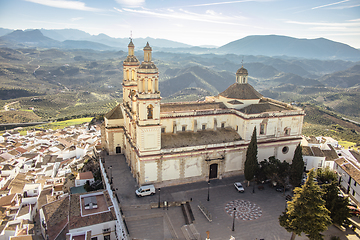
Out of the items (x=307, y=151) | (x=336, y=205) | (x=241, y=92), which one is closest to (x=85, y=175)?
(x=241, y=92)

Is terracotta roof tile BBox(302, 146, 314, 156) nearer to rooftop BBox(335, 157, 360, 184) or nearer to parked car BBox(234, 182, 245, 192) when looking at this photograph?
rooftop BBox(335, 157, 360, 184)

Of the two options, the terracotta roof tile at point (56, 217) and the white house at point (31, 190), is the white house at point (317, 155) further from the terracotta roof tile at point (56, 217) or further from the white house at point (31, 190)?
the white house at point (31, 190)

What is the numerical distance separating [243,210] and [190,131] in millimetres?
Answer: 12883

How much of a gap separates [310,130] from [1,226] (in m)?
75.8

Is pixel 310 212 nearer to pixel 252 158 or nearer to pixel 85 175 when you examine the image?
pixel 252 158

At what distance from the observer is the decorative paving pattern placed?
2964cm

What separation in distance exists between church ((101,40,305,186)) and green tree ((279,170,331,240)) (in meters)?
14.0

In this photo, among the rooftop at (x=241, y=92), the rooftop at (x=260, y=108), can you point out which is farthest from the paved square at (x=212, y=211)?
the rooftop at (x=241, y=92)

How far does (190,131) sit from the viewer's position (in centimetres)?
3778

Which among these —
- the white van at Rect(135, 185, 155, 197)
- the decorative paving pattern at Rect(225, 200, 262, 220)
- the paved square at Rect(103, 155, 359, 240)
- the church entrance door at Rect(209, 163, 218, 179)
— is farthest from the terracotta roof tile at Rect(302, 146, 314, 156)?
the white van at Rect(135, 185, 155, 197)

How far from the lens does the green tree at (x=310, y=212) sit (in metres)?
22.6

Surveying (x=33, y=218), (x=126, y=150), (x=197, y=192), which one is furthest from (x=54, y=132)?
(x=197, y=192)

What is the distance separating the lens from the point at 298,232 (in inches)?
917

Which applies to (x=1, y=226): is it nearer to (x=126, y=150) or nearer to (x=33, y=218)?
(x=33, y=218)
